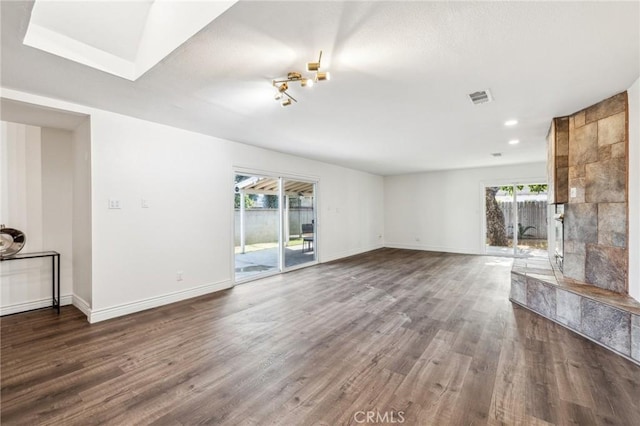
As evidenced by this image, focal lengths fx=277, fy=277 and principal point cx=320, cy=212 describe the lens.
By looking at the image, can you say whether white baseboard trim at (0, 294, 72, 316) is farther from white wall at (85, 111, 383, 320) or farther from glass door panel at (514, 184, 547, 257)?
glass door panel at (514, 184, 547, 257)

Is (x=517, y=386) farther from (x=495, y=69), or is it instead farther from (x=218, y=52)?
(x=218, y=52)

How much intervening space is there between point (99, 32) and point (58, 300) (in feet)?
10.6

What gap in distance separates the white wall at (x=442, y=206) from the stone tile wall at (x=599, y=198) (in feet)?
13.8

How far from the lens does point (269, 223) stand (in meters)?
5.39

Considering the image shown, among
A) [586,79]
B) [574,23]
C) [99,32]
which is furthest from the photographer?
[586,79]

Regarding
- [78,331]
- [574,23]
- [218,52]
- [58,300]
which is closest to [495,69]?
[574,23]

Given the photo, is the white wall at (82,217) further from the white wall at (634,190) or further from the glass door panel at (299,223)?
the white wall at (634,190)

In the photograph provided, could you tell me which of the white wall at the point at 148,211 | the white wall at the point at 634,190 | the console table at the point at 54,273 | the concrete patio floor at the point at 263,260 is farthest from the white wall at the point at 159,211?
the white wall at the point at 634,190

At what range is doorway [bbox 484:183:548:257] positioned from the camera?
691 centimetres

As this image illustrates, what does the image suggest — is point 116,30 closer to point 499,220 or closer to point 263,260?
point 263,260

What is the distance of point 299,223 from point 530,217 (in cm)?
584

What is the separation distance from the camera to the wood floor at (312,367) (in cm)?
173

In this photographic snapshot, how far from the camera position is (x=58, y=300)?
3.47 m

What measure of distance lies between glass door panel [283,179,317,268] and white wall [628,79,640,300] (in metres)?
4.70
